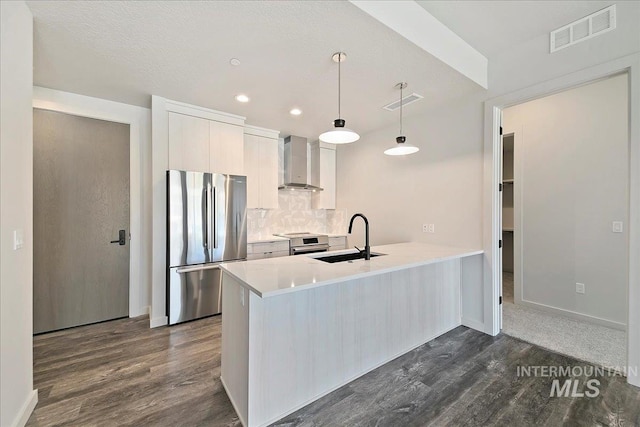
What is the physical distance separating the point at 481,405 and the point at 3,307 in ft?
9.84

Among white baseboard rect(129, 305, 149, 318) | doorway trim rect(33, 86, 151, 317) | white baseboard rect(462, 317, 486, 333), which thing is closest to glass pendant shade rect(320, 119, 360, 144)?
white baseboard rect(462, 317, 486, 333)

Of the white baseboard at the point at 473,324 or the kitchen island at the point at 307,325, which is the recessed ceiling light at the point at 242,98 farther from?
the white baseboard at the point at 473,324

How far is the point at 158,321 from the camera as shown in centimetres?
307

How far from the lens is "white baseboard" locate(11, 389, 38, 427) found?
157cm

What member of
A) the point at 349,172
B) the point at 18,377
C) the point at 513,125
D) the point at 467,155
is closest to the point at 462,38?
the point at 467,155

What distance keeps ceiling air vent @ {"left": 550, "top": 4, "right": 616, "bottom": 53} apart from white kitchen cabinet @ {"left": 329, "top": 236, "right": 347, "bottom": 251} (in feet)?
12.0

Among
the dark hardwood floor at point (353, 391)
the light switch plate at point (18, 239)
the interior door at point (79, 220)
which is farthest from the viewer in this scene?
the interior door at point (79, 220)

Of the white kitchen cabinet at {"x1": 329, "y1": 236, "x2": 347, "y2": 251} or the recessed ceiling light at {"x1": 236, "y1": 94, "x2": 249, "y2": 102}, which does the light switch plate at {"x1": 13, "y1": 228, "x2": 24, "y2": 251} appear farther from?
the white kitchen cabinet at {"x1": 329, "y1": 236, "x2": 347, "y2": 251}

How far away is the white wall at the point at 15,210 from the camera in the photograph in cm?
145

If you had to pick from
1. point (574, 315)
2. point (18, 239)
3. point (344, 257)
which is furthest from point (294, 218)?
point (574, 315)

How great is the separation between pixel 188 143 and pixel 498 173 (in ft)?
12.1

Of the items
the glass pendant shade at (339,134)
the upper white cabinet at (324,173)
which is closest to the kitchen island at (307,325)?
the glass pendant shade at (339,134)

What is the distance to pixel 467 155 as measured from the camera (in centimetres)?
304

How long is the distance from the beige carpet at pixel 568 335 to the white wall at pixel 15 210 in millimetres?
4080
